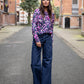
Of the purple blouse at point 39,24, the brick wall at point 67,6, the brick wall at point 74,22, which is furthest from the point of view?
the brick wall at point 67,6

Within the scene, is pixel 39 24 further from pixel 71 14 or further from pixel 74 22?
pixel 71 14

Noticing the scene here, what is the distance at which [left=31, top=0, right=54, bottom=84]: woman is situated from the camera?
3877 mm

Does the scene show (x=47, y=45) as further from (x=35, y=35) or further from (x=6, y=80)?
(x=6, y=80)

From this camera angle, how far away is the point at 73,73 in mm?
5684

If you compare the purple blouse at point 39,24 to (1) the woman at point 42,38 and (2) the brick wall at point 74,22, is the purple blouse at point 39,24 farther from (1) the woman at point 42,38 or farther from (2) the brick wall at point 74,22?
(2) the brick wall at point 74,22

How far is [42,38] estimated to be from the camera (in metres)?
3.92

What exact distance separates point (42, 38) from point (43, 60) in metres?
0.43

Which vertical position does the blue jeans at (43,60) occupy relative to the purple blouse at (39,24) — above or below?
below

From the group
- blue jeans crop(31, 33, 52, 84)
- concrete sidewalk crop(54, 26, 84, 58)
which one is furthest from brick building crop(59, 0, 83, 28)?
blue jeans crop(31, 33, 52, 84)

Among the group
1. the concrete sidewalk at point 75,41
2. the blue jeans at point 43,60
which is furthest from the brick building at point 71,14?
the blue jeans at point 43,60

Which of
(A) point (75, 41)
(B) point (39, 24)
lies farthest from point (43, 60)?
(A) point (75, 41)

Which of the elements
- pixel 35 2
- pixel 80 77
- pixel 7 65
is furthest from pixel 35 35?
pixel 35 2

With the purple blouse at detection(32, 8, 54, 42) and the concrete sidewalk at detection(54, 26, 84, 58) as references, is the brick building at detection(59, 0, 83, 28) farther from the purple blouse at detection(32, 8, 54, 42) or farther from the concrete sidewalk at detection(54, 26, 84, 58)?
the purple blouse at detection(32, 8, 54, 42)

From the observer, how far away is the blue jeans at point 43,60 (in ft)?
12.8
